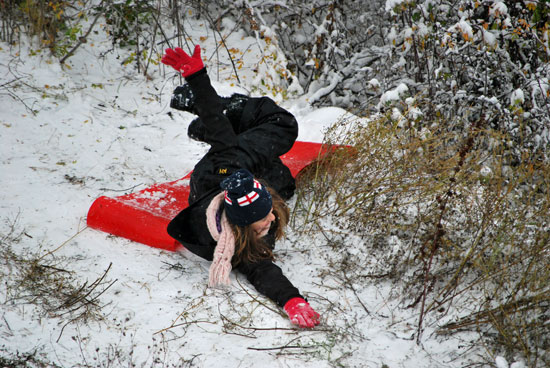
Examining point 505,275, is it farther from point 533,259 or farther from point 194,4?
point 194,4

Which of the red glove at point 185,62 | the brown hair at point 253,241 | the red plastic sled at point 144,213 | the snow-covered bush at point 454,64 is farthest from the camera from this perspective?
the snow-covered bush at point 454,64

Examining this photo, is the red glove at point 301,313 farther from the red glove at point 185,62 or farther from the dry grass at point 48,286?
the red glove at point 185,62

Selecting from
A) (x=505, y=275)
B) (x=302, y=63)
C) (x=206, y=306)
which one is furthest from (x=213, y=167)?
(x=302, y=63)

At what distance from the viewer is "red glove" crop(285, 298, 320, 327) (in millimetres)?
1942

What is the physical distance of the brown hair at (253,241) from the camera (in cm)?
217

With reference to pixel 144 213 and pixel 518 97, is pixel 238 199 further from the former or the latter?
pixel 518 97

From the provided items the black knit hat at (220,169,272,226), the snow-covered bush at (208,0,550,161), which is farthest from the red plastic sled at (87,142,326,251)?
the snow-covered bush at (208,0,550,161)

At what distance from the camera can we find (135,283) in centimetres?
220

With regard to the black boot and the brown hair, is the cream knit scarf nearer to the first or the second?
the brown hair

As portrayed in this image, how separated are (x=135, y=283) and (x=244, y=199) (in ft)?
2.30

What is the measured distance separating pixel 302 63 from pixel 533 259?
12.4 feet

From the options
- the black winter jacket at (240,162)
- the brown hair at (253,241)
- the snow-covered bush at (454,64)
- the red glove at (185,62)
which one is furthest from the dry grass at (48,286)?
the snow-covered bush at (454,64)

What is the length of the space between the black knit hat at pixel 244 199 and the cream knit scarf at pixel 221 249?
60 mm

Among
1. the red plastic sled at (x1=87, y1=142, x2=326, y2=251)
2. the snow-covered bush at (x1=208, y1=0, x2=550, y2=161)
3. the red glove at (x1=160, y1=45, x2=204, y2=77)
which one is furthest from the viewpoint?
the snow-covered bush at (x1=208, y1=0, x2=550, y2=161)
